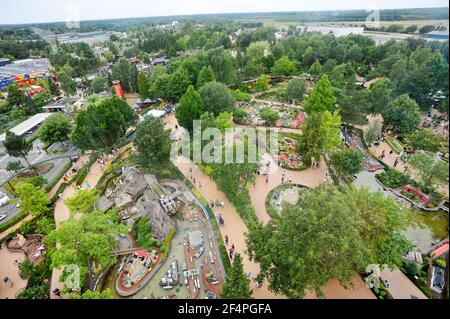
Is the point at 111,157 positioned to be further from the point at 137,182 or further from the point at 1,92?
the point at 1,92

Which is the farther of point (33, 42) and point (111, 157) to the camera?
point (33, 42)

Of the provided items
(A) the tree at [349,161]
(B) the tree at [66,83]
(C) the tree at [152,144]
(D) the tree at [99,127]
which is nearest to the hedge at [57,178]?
(D) the tree at [99,127]

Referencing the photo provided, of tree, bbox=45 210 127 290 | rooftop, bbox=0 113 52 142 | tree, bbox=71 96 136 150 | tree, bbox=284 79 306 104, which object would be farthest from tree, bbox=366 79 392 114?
rooftop, bbox=0 113 52 142

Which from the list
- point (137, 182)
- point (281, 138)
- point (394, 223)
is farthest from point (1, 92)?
point (394, 223)

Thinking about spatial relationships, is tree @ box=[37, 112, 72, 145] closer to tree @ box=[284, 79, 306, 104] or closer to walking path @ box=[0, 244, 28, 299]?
walking path @ box=[0, 244, 28, 299]

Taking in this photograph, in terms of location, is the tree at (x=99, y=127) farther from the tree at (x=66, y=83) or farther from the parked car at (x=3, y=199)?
the tree at (x=66, y=83)

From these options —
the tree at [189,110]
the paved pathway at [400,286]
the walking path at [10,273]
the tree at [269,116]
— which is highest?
the tree at [189,110]

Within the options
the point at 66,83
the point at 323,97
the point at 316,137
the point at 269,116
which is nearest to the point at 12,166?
the point at 66,83
